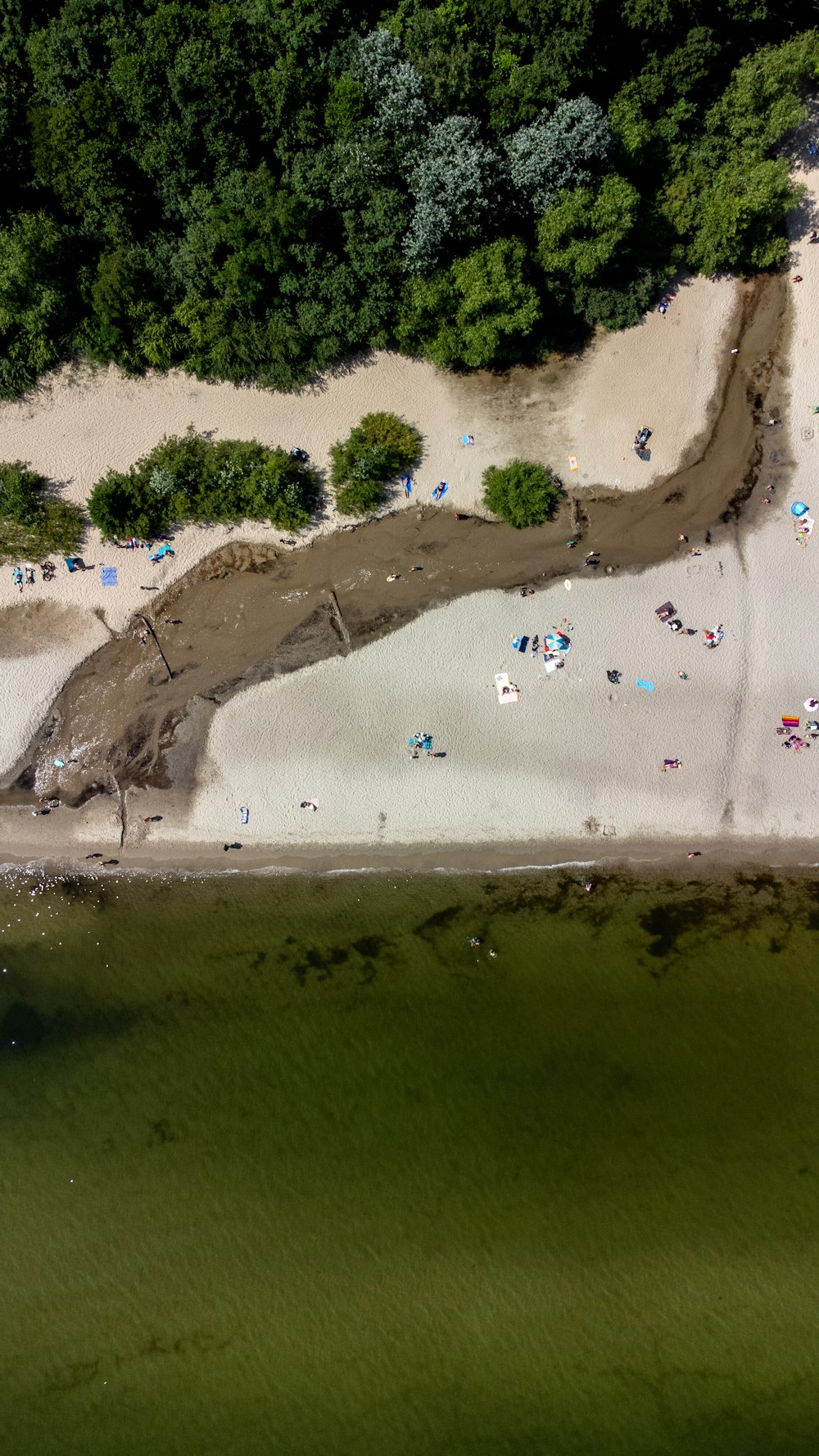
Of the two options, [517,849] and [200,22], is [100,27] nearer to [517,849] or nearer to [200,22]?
[200,22]

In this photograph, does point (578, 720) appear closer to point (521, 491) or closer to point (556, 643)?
point (556, 643)

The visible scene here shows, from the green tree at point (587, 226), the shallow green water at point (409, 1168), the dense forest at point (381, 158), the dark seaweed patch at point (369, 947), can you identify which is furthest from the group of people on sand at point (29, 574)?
the green tree at point (587, 226)

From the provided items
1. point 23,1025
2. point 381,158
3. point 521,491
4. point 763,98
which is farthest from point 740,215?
point 23,1025

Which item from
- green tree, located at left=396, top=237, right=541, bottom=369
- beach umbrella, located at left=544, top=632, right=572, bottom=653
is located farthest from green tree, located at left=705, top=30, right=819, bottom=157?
beach umbrella, located at left=544, top=632, right=572, bottom=653

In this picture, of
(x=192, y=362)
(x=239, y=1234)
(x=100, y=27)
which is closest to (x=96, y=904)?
(x=239, y=1234)

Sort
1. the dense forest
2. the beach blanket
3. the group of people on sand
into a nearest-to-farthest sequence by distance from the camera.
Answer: the dense forest < the beach blanket < the group of people on sand

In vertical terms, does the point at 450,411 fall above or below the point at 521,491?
above

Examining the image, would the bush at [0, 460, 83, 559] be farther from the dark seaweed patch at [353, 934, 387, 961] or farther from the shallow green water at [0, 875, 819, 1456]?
the dark seaweed patch at [353, 934, 387, 961]

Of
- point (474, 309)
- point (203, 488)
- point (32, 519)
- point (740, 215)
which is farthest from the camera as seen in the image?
point (32, 519)
